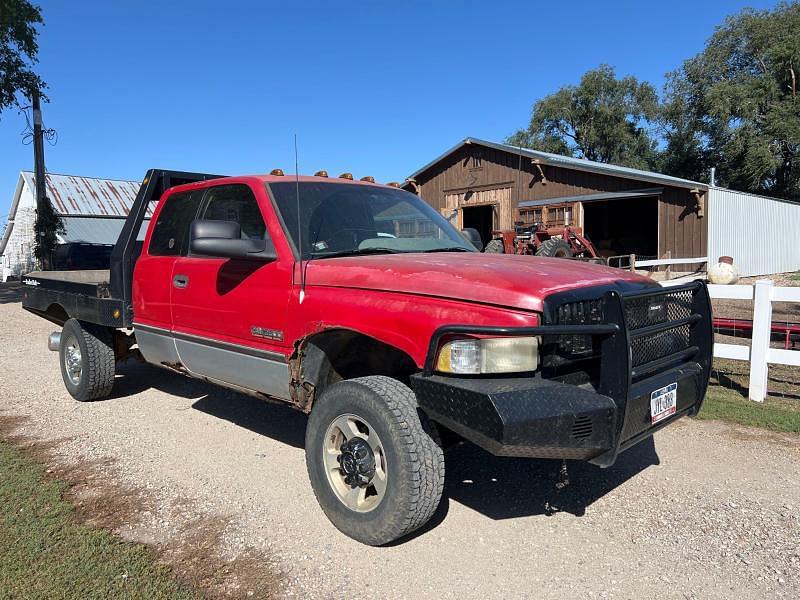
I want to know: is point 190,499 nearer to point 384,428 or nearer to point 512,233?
point 384,428

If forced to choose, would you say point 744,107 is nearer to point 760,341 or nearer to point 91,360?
point 760,341

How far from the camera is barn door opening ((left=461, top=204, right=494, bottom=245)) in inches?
1066

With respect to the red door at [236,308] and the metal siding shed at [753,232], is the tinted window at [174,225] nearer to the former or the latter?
the red door at [236,308]

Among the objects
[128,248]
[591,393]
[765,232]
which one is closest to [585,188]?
[765,232]

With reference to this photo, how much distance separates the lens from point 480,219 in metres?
28.1

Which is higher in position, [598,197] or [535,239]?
[598,197]

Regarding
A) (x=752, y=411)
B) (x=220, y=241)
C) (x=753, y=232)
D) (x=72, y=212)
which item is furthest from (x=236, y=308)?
(x=72, y=212)

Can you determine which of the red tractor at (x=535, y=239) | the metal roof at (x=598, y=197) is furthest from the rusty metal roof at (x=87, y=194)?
the red tractor at (x=535, y=239)

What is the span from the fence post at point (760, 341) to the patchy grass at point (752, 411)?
0.16 meters

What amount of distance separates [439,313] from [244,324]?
170cm

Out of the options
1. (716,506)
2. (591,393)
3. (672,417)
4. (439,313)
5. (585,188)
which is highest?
(585,188)

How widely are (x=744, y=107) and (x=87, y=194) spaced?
37327 mm

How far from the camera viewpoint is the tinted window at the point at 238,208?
4.26 metres

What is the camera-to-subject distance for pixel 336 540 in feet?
11.1
